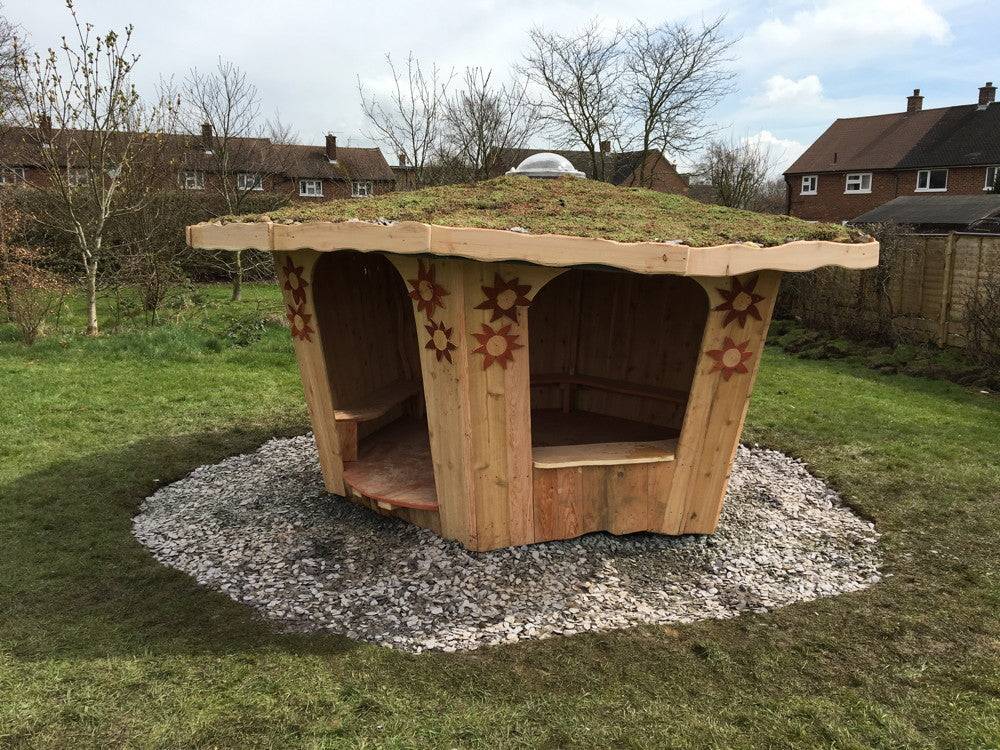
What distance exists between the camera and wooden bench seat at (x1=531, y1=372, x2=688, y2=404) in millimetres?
6309

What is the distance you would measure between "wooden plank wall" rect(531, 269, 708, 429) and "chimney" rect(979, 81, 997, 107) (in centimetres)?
3323

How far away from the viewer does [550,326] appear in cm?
711

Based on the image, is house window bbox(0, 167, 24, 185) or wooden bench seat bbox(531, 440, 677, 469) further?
house window bbox(0, 167, 24, 185)

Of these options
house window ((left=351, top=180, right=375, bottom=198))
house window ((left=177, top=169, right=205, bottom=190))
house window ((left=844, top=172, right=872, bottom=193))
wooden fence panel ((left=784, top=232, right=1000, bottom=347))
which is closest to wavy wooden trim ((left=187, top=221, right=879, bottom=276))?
wooden fence panel ((left=784, top=232, right=1000, bottom=347))

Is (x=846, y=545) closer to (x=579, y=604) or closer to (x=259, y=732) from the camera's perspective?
(x=579, y=604)

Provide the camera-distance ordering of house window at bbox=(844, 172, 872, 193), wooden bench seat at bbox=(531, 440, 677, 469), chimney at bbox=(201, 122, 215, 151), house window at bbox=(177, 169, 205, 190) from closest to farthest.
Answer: wooden bench seat at bbox=(531, 440, 677, 469) < house window at bbox=(177, 169, 205, 190) < chimney at bbox=(201, 122, 215, 151) < house window at bbox=(844, 172, 872, 193)

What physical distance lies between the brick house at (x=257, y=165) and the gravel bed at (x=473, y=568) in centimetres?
738

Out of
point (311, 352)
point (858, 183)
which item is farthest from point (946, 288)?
point (858, 183)

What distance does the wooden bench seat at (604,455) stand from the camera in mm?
4613

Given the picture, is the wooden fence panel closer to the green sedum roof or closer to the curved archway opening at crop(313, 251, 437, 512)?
the green sedum roof

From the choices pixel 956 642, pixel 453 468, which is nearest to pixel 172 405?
pixel 453 468

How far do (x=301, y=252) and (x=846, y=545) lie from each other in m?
4.56

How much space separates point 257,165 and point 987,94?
31.5 metres

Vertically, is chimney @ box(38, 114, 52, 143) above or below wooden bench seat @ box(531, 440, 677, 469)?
above
